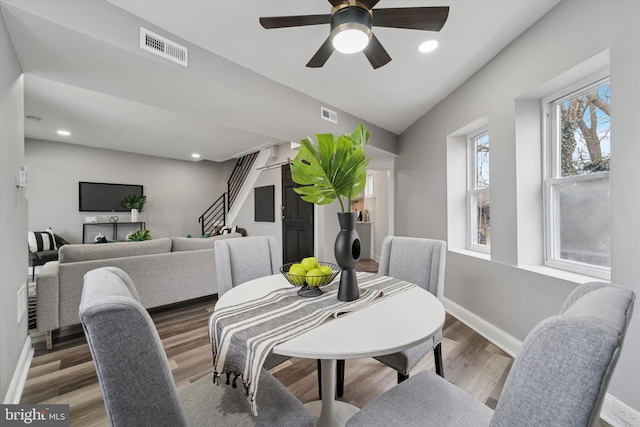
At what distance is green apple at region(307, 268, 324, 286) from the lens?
117 centimetres

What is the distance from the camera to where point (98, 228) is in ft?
19.0

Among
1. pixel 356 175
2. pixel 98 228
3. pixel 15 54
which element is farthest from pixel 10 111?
pixel 98 228

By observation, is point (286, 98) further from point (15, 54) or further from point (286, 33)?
point (15, 54)

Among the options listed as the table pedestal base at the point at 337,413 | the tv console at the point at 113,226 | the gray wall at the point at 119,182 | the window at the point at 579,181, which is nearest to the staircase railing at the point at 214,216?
the gray wall at the point at 119,182

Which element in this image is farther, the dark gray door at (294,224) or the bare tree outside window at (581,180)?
the dark gray door at (294,224)

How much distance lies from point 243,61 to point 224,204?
554 centimetres

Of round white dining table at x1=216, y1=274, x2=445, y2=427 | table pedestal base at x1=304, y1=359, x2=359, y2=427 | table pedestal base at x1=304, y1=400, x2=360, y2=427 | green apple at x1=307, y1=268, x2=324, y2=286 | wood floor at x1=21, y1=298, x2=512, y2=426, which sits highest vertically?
green apple at x1=307, y1=268, x2=324, y2=286

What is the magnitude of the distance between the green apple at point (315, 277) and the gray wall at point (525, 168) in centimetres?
163

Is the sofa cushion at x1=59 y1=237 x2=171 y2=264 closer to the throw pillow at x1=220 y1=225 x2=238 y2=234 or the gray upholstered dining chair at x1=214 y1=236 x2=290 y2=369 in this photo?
the gray upholstered dining chair at x1=214 y1=236 x2=290 y2=369

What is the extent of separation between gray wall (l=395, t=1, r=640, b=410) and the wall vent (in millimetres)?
1259

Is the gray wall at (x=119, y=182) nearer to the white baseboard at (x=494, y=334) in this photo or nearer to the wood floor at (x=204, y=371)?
the wood floor at (x=204, y=371)

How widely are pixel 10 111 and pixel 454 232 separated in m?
3.86

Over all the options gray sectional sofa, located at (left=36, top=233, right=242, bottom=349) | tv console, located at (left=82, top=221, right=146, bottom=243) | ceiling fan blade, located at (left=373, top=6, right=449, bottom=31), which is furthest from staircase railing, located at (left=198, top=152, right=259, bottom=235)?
ceiling fan blade, located at (left=373, top=6, right=449, bottom=31)

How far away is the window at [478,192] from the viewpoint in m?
2.74
